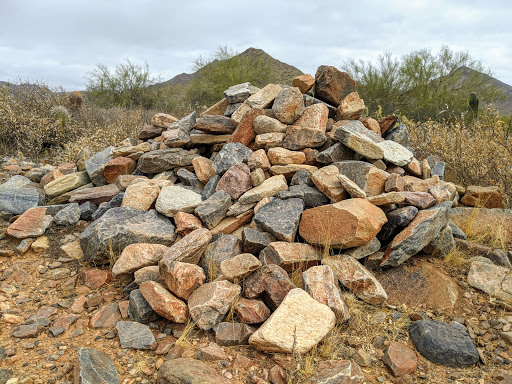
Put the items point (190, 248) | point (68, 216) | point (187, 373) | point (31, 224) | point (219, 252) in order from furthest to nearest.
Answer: point (68, 216) → point (31, 224) → point (219, 252) → point (190, 248) → point (187, 373)

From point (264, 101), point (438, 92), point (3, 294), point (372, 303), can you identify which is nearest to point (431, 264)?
point (372, 303)

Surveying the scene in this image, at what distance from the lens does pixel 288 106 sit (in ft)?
16.0

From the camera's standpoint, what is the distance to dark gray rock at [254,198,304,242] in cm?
353

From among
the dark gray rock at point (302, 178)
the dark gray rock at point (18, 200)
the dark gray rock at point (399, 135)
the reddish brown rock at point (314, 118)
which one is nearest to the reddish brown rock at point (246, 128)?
the reddish brown rock at point (314, 118)

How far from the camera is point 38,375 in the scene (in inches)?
95.7

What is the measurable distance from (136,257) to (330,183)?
208cm

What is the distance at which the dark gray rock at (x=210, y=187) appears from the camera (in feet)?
14.3

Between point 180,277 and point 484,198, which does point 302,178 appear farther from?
point 484,198

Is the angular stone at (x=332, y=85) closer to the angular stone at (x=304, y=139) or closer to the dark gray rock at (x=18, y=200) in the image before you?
the angular stone at (x=304, y=139)

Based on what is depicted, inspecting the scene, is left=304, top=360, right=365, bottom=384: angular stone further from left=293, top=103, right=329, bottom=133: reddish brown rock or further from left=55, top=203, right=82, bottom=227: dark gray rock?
left=55, top=203, right=82, bottom=227: dark gray rock

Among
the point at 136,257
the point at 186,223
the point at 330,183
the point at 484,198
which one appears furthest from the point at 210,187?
the point at 484,198

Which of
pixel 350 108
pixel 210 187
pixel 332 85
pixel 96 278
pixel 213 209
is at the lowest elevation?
pixel 96 278

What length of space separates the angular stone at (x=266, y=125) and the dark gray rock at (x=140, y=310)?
8.51 ft

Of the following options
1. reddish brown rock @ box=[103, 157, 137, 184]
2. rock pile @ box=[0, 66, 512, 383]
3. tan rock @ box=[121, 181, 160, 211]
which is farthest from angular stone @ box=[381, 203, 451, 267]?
reddish brown rock @ box=[103, 157, 137, 184]
